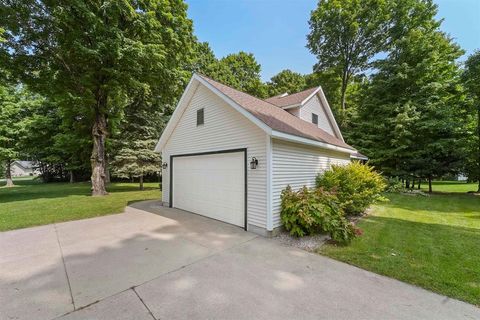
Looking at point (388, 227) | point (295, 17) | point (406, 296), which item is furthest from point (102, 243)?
point (295, 17)

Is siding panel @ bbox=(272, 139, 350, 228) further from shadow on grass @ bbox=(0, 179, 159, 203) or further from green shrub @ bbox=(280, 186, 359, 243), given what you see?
shadow on grass @ bbox=(0, 179, 159, 203)

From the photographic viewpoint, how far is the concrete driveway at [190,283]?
2715mm

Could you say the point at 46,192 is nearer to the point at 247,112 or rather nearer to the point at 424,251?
the point at 247,112

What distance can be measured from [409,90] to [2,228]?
23.1 m

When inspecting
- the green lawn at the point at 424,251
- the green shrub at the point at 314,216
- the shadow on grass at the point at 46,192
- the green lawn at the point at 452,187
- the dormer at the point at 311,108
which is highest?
the dormer at the point at 311,108

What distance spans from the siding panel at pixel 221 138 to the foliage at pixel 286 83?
2236 cm

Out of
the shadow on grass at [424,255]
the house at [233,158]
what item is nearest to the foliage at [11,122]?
the house at [233,158]

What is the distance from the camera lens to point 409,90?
1639 centimetres

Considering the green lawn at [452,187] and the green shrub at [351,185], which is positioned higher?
the green shrub at [351,185]

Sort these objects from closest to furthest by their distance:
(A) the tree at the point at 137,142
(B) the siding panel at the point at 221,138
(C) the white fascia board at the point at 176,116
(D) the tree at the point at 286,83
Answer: (B) the siding panel at the point at 221,138 < (C) the white fascia board at the point at 176,116 < (A) the tree at the point at 137,142 < (D) the tree at the point at 286,83

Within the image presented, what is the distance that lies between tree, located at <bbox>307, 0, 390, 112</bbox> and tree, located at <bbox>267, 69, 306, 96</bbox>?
18.2 ft

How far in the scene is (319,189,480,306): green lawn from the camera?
3428 millimetres

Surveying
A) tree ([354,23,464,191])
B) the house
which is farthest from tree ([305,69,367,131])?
the house

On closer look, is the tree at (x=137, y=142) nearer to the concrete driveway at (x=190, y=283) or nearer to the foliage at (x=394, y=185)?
the concrete driveway at (x=190, y=283)
